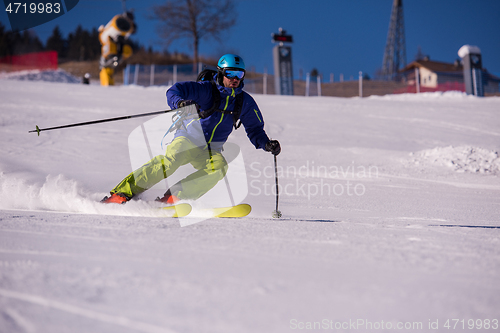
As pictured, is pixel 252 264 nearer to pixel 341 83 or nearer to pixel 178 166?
pixel 178 166

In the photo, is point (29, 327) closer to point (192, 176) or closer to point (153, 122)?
point (192, 176)

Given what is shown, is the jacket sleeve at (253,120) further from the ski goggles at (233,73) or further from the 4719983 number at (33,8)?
the 4719983 number at (33,8)

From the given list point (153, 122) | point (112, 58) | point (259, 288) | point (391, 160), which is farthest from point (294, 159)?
point (112, 58)

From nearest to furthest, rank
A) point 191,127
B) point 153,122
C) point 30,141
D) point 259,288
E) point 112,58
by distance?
point 259,288, point 191,127, point 30,141, point 153,122, point 112,58

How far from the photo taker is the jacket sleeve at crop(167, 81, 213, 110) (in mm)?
3018

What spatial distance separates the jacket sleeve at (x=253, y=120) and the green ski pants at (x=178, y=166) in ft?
1.51

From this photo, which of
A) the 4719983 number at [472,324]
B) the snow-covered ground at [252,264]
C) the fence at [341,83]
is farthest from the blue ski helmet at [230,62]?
the fence at [341,83]

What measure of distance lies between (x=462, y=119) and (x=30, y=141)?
1078cm

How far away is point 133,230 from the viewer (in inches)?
75.9

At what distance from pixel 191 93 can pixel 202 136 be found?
48 cm

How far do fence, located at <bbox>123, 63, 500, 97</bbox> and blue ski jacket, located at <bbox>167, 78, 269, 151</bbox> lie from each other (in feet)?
49.0

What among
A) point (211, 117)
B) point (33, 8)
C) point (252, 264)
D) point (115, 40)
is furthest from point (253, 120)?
point (115, 40)

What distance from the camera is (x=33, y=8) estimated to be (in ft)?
28.1

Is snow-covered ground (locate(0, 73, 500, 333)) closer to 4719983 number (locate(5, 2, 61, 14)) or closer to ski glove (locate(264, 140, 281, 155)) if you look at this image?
ski glove (locate(264, 140, 281, 155))
